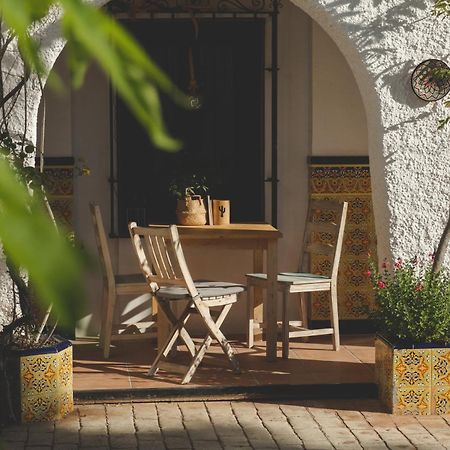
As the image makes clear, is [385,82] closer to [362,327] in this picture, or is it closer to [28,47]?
[362,327]

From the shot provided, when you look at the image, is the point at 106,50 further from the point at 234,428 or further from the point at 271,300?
the point at 271,300

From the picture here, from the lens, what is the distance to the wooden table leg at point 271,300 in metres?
6.45

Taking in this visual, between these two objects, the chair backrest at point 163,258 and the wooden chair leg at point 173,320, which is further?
the wooden chair leg at point 173,320

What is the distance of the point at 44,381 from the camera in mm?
5145

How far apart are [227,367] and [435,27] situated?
2326 mm

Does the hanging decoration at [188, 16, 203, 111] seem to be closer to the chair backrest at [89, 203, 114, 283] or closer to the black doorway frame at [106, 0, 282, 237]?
the black doorway frame at [106, 0, 282, 237]

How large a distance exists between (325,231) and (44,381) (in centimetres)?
249

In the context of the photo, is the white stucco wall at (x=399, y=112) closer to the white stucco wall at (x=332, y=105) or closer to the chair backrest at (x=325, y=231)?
the chair backrest at (x=325, y=231)

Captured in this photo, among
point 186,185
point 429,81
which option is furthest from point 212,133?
point 429,81

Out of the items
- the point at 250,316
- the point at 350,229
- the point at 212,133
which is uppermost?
the point at 212,133

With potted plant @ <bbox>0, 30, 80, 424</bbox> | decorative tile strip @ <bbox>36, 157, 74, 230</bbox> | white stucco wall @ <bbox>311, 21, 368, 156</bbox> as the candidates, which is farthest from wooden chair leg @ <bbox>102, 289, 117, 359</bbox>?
white stucco wall @ <bbox>311, 21, 368, 156</bbox>

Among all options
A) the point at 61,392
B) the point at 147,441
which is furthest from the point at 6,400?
the point at 147,441

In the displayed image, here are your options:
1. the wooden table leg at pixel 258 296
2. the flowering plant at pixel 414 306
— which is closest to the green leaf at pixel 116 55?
the flowering plant at pixel 414 306

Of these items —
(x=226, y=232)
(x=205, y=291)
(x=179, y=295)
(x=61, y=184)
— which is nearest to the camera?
(x=179, y=295)
